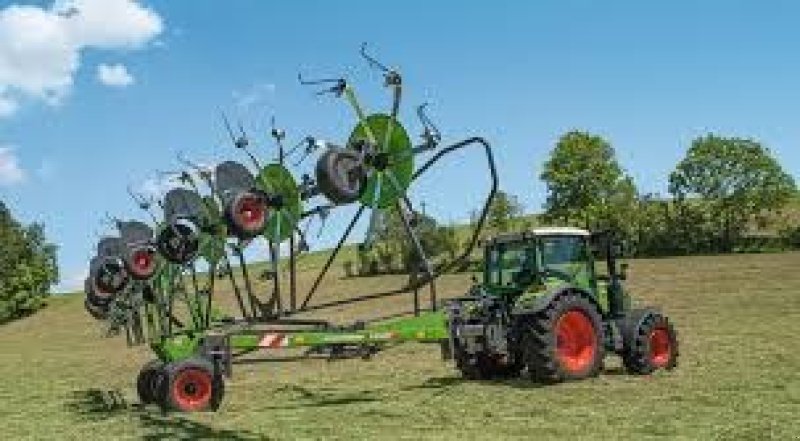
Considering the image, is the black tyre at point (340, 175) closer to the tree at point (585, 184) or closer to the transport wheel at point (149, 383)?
the transport wheel at point (149, 383)

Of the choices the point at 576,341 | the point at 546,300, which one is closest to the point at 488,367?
the point at 576,341

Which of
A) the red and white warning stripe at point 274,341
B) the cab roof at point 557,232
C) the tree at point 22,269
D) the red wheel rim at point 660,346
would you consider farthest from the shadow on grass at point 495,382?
the tree at point 22,269

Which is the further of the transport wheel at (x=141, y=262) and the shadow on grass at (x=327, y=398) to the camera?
the transport wheel at (x=141, y=262)

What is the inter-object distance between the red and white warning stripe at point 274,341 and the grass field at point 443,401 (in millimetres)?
907

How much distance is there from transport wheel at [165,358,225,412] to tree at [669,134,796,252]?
65.4m

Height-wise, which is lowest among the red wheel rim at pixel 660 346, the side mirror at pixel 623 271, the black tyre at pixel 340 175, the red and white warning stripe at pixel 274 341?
the red wheel rim at pixel 660 346

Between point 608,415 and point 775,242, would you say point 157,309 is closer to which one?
point 608,415

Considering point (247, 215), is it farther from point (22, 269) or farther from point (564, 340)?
point (22, 269)

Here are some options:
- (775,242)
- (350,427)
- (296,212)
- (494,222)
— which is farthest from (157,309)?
(494,222)

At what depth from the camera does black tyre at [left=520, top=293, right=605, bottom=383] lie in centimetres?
1606

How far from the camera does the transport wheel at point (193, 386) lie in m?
15.7

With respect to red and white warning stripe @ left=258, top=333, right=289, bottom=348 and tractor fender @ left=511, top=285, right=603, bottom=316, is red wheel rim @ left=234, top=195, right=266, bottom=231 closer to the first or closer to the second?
red and white warning stripe @ left=258, top=333, right=289, bottom=348

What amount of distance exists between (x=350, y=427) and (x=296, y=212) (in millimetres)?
4034

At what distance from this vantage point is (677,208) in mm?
79875
